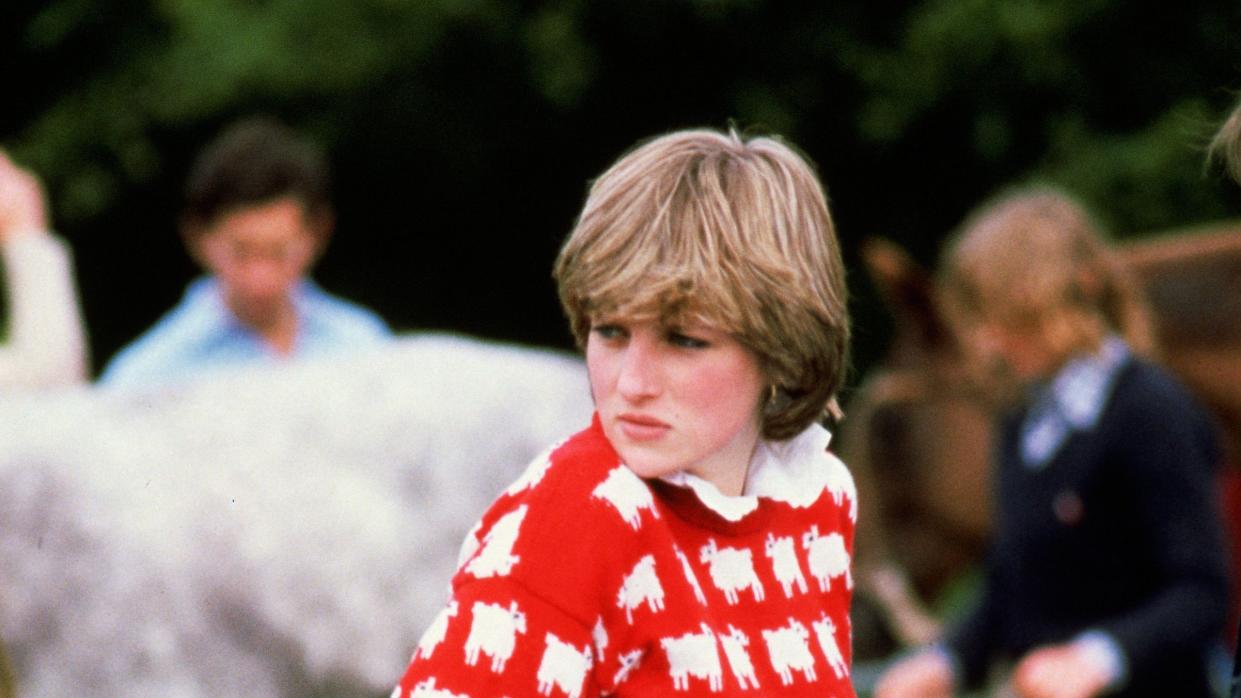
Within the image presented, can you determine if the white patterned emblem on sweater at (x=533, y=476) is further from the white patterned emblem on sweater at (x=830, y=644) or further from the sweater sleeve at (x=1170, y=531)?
the sweater sleeve at (x=1170, y=531)

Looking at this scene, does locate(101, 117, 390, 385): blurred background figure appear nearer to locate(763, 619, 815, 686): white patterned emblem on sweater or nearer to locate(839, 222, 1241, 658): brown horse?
locate(839, 222, 1241, 658): brown horse

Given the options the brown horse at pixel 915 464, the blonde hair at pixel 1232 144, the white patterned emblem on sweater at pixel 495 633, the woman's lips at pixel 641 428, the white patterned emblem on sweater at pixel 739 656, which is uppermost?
the blonde hair at pixel 1232 144

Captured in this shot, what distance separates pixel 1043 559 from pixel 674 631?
188cm

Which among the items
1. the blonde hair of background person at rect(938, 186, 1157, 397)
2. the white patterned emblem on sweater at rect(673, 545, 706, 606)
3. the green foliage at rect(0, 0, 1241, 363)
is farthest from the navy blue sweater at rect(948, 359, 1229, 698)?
the green foliage at rect(0, 0, 1241, 363)

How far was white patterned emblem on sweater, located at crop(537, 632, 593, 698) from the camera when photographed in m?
1.27

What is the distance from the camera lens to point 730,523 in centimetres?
141

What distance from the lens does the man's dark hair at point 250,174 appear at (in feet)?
12.3

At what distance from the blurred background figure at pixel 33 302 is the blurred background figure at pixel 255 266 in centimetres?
80

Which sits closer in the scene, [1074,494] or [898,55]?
[1074,494]

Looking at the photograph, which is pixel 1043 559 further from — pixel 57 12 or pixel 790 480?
pixel 57 12

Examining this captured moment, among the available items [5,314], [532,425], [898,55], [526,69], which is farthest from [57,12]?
[532,425]

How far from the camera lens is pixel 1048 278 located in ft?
10.2

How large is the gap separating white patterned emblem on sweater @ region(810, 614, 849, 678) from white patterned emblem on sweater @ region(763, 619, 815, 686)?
2 centimetres

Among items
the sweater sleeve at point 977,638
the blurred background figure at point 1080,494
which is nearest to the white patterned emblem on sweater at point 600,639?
the blurred background figure at point 1080,494
